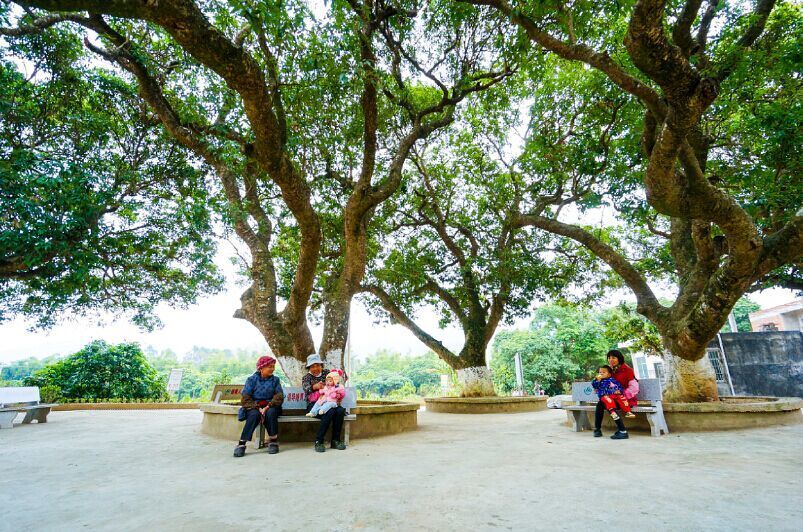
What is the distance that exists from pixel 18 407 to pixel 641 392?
12104mm

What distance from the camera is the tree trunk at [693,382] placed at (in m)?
7.15

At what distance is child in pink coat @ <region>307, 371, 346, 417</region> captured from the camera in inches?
215

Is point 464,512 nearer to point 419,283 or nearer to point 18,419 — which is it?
point 419,283

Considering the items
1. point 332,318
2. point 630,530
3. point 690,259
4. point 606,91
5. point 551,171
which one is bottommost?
point 630,530

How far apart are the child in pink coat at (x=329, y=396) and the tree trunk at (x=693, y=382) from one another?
6077 mm

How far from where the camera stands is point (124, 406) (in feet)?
43.5

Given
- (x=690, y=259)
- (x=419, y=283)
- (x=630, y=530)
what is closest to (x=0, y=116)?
(x=419, y=283)

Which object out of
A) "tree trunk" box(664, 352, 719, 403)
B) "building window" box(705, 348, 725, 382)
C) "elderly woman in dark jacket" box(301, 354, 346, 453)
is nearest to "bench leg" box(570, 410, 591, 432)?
"tree trunk" box(664, 352, 719, 403)

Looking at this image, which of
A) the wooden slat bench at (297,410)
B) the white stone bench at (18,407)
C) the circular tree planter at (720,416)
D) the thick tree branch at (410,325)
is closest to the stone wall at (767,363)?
the circular tree planter at (720,416)

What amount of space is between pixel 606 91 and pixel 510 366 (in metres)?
19.5

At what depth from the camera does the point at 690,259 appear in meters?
8.21

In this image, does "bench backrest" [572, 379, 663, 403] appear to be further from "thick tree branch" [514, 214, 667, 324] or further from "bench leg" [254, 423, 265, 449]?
"bench leg" [254, 423, 265, 449]

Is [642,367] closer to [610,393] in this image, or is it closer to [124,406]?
[610,393]

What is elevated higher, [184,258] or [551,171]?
[551,171]
